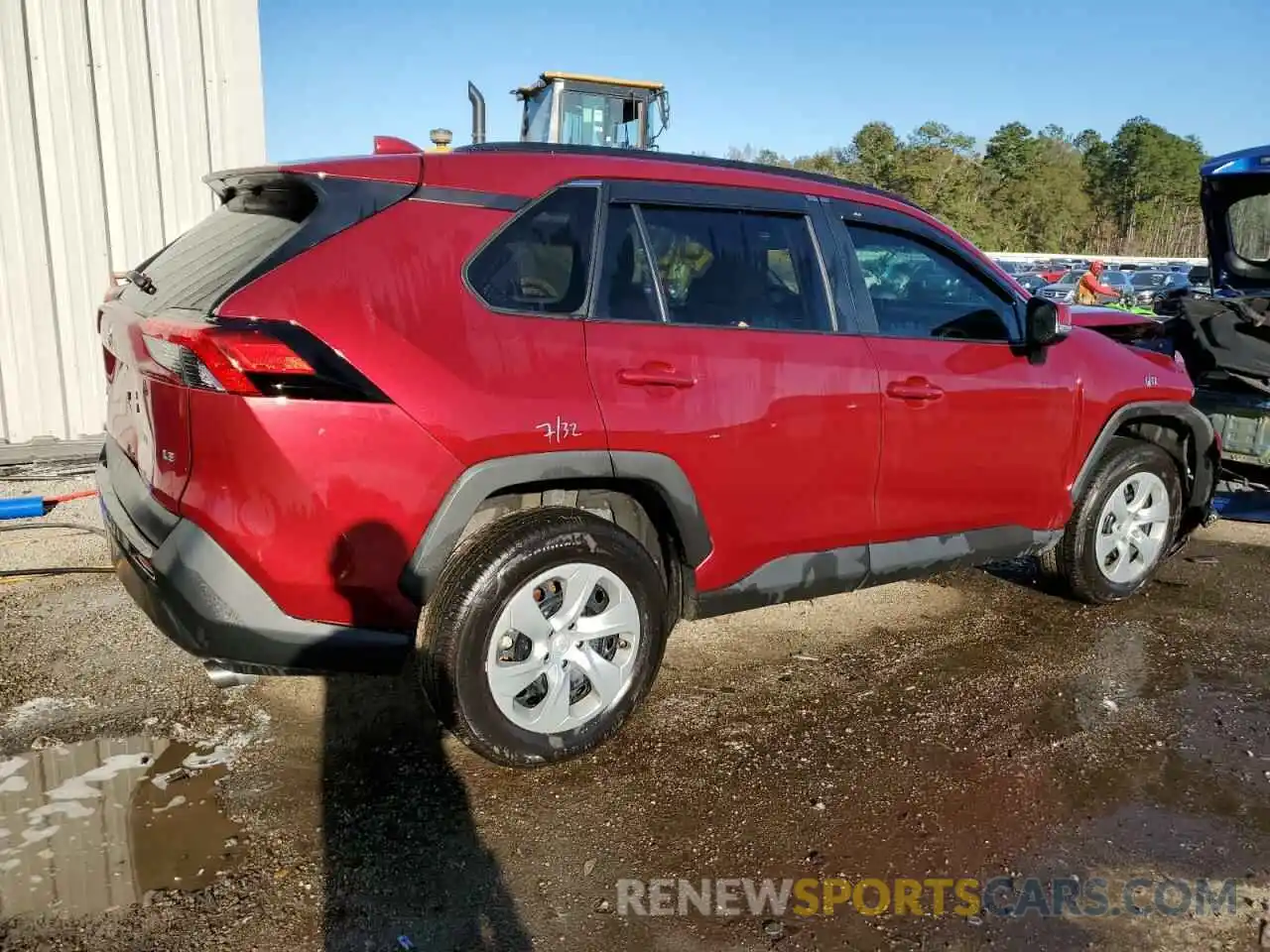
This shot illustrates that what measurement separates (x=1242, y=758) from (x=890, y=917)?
1.63 m

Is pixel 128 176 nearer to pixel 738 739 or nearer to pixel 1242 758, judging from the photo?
pixel 738 739

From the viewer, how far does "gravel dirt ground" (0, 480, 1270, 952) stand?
2.38 meters

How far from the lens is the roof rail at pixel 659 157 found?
308 centimetres

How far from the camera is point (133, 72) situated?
6.53 meters

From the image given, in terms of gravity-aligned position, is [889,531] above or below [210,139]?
below

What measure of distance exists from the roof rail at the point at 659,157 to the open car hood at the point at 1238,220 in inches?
155

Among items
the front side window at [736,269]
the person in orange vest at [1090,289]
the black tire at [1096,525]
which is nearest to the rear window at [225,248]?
the front side window at [736,269]

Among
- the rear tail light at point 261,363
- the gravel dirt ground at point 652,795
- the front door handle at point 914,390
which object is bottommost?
the gravel dirt ground at point 652,795

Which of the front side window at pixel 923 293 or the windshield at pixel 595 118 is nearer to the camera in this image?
the front side window at pixel 923 293

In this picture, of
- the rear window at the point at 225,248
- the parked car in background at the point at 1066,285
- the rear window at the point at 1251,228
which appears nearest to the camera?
the rear window at the point at 225,248

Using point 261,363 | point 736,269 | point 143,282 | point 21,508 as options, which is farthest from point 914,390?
point 21,508

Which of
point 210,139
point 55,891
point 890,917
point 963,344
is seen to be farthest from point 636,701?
point 210,139

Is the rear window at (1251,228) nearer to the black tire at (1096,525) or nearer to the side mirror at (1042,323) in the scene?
the black tire at (1096,525)

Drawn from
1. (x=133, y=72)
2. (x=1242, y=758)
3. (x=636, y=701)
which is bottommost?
(x=1242, y=758)
